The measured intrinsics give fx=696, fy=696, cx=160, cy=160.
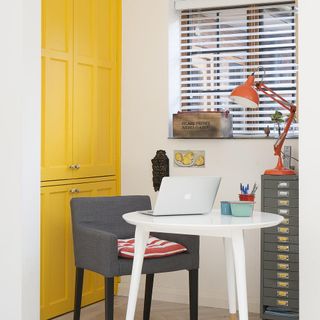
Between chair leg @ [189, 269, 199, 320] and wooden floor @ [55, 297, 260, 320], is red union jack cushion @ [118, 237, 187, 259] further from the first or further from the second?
wooden floor @ [55, 297, 260, 320]

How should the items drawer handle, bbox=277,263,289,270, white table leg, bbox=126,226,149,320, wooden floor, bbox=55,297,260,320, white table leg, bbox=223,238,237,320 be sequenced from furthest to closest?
wooden floor, bbox=55,297,260,320 → drawer handle, bbox=277,263,289,270 → white table leg, bbox=223,238,237,320 → white table leg, bbox=126,226,149,320

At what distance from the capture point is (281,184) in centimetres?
418

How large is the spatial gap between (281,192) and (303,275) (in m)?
1.03

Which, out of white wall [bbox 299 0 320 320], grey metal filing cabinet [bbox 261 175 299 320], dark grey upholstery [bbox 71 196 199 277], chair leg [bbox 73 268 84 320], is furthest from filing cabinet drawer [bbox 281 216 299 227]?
chair leg [bbox 73 268 84 320]

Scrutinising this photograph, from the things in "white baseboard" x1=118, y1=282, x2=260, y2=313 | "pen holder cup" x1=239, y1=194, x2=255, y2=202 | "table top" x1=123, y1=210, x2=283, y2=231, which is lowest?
"white baseboard" x1=118, y1=282, x2=260, y2=313

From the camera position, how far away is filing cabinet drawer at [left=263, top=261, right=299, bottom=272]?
4.20 m

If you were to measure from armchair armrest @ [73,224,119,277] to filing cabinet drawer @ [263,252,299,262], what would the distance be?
1.02 meters

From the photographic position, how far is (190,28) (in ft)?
16.6

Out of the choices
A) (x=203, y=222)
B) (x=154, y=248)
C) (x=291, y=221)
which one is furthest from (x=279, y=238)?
(x=203, y=222)

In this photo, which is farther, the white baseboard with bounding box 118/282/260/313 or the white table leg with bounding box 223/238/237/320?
the white baseboard with bounding box 118/282/260/313

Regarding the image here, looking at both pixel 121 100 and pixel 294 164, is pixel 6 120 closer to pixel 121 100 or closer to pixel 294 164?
pixel 121 100

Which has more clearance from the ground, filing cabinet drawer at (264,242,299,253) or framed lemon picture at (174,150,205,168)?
framed lemon picture at (174,150,205,168)

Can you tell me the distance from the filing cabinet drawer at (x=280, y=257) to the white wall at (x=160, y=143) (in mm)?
364

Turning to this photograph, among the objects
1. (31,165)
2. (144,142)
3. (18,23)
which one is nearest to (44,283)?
(31,165)
